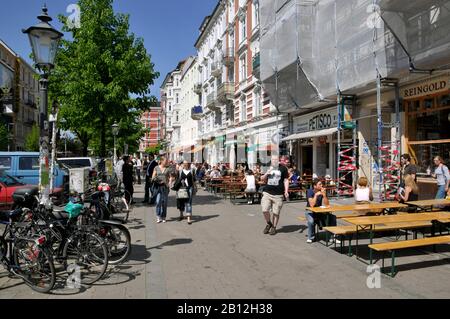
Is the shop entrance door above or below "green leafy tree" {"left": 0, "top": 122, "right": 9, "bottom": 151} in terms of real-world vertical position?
below

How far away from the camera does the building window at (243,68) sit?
31469 mm

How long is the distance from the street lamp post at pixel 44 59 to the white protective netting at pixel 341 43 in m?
9.31

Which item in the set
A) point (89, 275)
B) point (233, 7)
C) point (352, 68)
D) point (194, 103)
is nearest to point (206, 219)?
point (89, 275)

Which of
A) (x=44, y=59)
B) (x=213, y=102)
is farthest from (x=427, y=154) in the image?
(x=213, y=102)

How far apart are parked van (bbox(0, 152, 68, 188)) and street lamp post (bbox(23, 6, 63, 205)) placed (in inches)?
327

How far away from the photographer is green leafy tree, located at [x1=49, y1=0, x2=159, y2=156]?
1470 cm

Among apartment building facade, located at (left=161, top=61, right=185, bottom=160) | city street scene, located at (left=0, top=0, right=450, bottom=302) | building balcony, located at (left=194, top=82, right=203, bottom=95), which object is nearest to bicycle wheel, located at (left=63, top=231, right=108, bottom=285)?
city street scene, located at (left=0, top=0, right=450, bottom=302)

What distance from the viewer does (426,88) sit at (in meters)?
12.5

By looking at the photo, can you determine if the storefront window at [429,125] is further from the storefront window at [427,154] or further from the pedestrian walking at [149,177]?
the pedestrian walking at [149,177]

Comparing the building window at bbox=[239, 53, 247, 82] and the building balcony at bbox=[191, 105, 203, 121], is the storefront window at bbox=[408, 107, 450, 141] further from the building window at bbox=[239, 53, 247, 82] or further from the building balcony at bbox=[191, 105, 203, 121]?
the building balcony at bbox=[191, 105, 203, 121]

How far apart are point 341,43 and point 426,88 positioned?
4.05 metres

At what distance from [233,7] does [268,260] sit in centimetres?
3141

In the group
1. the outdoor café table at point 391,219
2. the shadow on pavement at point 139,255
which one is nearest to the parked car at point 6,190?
the shadow on pavement at point 139,255
